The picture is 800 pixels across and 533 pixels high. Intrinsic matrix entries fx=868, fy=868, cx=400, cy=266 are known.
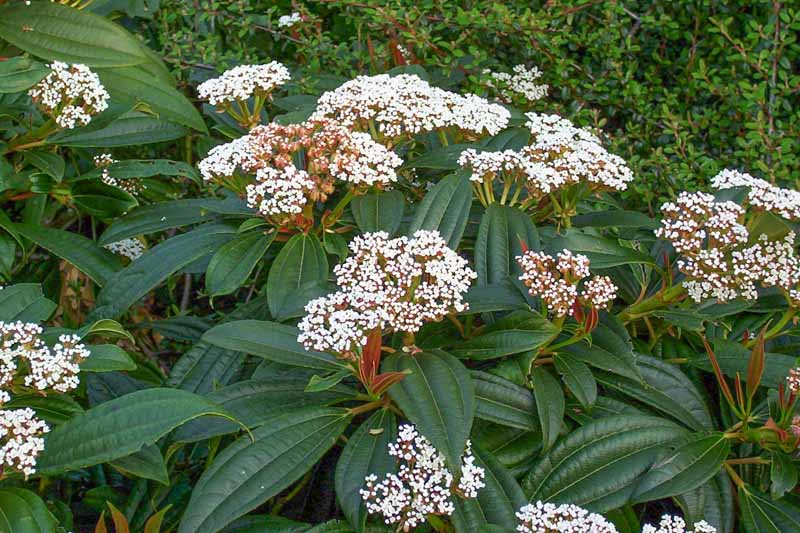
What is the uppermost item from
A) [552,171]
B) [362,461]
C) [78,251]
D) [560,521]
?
[552,171]

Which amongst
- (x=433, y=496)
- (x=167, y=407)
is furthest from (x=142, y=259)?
(x=433, y=496)

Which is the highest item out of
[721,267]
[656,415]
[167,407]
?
[721,267]

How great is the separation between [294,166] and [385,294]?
0.55m

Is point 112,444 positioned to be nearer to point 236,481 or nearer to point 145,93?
point 236,481

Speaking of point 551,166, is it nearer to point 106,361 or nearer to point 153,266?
point 153,266

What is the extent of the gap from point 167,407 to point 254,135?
2.81 ft

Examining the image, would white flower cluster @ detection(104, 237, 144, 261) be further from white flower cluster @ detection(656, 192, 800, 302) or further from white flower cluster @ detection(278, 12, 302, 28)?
white flower cluster @ detection(656, 192, 800, 302)

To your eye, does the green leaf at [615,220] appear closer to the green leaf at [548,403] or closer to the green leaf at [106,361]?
the green leaf at [548,403]

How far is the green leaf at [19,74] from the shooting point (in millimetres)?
2328

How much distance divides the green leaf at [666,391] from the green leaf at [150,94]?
1.63 meters

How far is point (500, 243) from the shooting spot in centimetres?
227

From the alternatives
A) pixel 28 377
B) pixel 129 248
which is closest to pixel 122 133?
pixel 129 248

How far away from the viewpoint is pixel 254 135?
232 centimetres

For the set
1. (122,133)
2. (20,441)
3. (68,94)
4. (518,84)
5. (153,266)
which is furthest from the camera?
(518,84)
